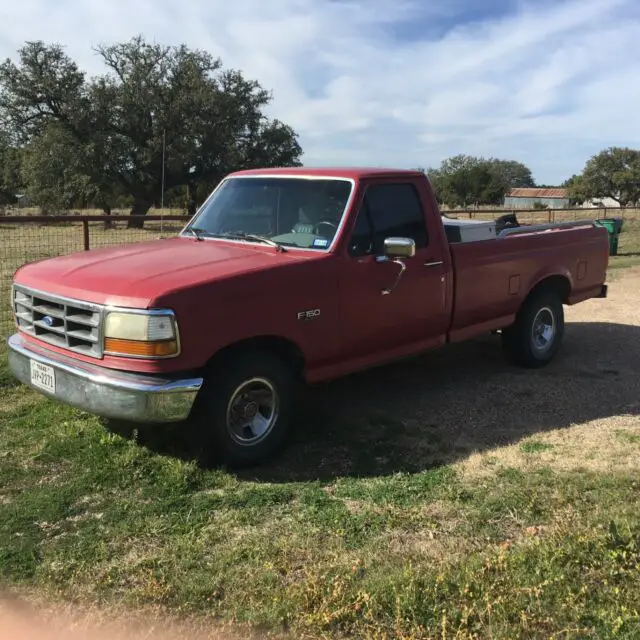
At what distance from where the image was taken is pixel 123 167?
38000mm

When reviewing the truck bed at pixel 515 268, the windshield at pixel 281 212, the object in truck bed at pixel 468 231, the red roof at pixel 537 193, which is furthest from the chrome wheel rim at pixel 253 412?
the red roof at pixel 537 193

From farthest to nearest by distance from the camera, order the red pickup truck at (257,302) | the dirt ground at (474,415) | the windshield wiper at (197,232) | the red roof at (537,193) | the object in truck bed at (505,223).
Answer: the red roof at (537,193) < the object in truck bed at (505,223) < the windshield wiper at (197,232) < the red pickup truck at (257,302) < the dirt ground at (474,415)

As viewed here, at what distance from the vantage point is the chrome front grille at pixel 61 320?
12.8ft

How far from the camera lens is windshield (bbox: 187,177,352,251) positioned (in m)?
4.84

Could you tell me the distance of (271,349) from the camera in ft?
14.5

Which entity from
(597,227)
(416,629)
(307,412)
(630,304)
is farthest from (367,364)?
(630,304)

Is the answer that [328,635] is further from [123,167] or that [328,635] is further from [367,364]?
[123,167]

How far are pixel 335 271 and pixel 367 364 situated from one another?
2.59 ft

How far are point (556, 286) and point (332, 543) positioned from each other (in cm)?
450

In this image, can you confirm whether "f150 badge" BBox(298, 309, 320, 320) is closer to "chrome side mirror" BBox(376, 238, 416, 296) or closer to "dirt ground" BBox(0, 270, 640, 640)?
"chrome side mirror" BBox(376, 238, 416, 296)

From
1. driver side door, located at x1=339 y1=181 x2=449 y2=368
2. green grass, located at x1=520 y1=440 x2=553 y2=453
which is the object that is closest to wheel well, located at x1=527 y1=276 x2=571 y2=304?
driver side door, located at x1=339 y1=181 x2=449 y2=368

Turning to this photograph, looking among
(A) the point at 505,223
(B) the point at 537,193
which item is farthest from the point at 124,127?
(B) the point at 537,193

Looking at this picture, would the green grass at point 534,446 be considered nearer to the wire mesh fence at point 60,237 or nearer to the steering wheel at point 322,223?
the steering wheel at point 322,223

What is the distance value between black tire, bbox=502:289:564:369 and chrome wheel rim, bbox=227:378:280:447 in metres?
3.21
